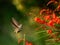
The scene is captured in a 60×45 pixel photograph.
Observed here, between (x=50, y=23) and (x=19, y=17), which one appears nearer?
(x=50, y=23)

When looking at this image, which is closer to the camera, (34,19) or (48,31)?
(48,31)

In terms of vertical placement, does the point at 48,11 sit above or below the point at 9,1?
below

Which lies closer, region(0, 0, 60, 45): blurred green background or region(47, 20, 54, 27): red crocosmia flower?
region(47, 20, 54, 27): red crocosmia flower

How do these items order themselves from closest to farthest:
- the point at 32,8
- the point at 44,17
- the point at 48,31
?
the point at 48,31, the point at 44,17, the point at 32,8

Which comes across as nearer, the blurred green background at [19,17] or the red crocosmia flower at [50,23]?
the red crocosmia flower at [50,23]

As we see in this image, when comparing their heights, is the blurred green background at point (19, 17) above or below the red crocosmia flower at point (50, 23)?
above

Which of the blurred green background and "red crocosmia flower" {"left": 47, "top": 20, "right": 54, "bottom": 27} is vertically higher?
the blurred green background

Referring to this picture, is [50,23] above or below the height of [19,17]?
below

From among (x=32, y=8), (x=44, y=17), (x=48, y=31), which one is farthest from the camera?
(x=32, y=8)

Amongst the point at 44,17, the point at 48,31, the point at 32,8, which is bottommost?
the point at 48,31

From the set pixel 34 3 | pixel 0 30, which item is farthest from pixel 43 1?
pixel 0 30

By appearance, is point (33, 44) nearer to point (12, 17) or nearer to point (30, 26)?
point (30, 26)
